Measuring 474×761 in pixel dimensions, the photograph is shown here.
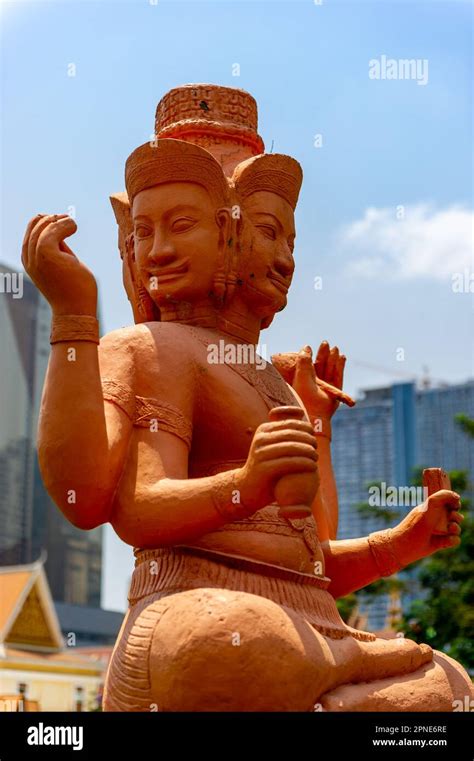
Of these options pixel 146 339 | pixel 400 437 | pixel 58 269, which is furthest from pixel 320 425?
pixel 400 437

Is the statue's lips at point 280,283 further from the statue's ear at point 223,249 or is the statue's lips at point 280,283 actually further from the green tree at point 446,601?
the green tree at point 446,601

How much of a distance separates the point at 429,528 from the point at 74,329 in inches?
77.7

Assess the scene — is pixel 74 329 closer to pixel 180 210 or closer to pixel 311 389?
pixel 180 210

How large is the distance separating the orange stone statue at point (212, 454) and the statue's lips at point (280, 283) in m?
0.01

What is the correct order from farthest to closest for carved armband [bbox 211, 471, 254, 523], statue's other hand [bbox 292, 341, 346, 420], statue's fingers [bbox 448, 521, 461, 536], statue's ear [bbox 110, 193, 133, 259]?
statue's other hand [bbox 292, 341, 346, 420]
statue's ear [bbox 110, 193, 133, 259]
statue's fingers [bbox 448, 521, 461, 536]
carved armband [bbox 211, 471, 254, 523]

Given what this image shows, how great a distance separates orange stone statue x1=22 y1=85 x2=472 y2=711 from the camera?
12.6 ft

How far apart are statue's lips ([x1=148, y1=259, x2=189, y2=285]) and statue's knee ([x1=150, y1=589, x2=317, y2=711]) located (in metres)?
1.56

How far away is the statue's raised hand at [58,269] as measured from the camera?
419 cm

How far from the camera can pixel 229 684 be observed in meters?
3.77

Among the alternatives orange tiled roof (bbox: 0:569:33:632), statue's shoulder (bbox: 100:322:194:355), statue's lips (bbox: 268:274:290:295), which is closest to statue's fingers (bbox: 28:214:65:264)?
statue's shoulder (bbox: 100:322:194:355)

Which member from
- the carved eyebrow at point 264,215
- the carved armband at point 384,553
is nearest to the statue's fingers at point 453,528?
the carved armband at point 384,553

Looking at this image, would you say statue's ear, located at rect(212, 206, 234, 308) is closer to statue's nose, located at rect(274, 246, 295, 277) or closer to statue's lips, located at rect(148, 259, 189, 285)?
statue's lips, located at rect(148, 259, 189, 285)
